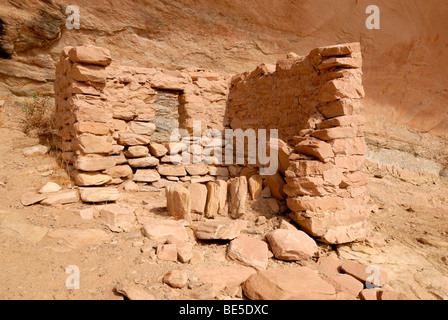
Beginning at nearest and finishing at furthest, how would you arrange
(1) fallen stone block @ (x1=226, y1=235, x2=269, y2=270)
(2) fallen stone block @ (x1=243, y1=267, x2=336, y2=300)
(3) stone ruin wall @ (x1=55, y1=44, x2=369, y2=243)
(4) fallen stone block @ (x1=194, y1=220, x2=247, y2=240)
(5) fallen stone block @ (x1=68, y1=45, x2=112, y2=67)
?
(2) fallen stone block @ (x1=243, y1=267, x2=336, y2=300) < (1) fallen stone block @ (x1=226, y1=235, x2=269, y2=270) < (4) fallen stone block @ (x1=194, y1=220, x2=247, y2=240) < (3) stone ruin wall @ (x1=55, y1=44, x2=369, y2=243) < (5) fallen stone block @ (x1=68, y1=45, x2=112, y2=67)

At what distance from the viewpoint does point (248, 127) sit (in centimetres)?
449

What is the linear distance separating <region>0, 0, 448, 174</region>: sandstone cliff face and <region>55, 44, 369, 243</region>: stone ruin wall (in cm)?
192

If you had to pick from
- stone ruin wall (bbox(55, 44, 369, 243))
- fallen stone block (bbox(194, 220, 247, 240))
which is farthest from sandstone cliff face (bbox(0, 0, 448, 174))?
fallen stone block (bbox(194, 220, 247, 240))

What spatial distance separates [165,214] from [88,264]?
3.52 feet

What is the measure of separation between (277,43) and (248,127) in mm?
3406

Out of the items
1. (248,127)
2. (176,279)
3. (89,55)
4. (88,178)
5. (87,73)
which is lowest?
(176,279)

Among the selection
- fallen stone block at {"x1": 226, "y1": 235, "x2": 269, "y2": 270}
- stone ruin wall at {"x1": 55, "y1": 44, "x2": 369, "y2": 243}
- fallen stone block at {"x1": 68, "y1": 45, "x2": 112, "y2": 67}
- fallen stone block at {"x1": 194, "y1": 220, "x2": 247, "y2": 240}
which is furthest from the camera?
fallen stone block at {"x1": 68, "y1": 45, "x2": 112, "y2": 67}

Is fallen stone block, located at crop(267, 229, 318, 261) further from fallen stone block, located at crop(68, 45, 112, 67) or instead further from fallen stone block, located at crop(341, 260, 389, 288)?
fallen stone block, located at crop(68, 45, 112, 67)

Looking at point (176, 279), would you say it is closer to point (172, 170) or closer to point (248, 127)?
point (172, 170)

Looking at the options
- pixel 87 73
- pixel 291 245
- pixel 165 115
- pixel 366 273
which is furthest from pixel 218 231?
pixel 165 115

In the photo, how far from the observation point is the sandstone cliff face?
539 centimetres

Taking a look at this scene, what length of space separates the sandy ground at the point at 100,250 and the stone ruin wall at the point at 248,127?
0.31 metres

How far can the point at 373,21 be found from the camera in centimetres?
659
